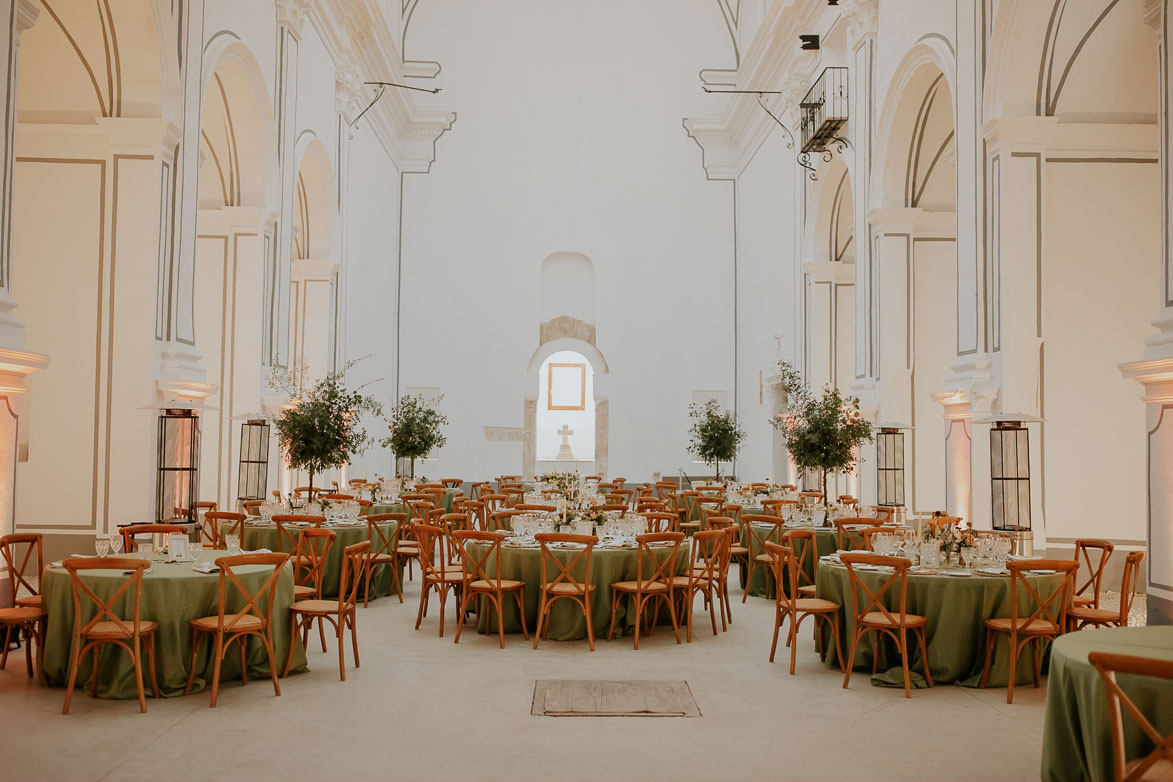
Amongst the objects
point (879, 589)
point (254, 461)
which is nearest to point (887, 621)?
point (879, 589)

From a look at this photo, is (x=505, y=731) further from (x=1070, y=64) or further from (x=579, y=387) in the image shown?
(x=579, y=387)

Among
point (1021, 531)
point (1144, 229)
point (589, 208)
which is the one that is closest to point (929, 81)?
point (1144, 229)

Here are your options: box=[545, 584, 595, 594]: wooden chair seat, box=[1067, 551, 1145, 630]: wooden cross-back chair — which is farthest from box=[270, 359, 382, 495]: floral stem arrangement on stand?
box=[1067, 551, 1145, 630]: wooden cross-back chair

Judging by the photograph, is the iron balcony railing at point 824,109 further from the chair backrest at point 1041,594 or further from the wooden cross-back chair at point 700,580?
the chair backrest at point 1041,594

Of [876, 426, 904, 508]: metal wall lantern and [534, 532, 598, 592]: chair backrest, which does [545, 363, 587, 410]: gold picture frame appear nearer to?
[876, 426, 904, 508]: metal wall lantern

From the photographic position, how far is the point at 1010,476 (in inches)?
353

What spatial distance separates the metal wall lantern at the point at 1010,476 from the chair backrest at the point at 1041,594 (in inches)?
108

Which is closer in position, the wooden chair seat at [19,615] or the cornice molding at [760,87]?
the wooden chair seat at [19,615]

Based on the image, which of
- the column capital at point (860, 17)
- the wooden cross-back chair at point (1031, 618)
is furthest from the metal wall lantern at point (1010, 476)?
the column capital at point (860, 17)

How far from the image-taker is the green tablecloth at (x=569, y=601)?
24.6 ft

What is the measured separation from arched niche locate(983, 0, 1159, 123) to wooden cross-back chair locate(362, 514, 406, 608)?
7261 mm

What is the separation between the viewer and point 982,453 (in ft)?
32.1

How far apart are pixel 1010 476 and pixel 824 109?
8245mm

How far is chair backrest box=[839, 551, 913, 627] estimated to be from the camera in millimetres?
5938
